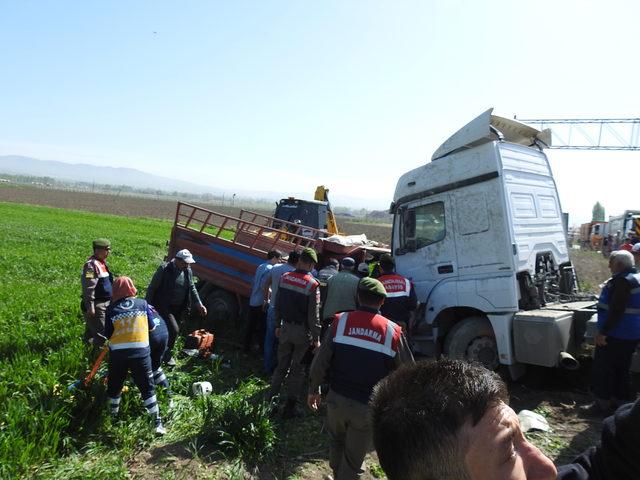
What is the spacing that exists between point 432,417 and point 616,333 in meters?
5.13

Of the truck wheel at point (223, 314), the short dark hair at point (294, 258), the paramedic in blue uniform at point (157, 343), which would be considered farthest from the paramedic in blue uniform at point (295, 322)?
the truck wheel at point (223, 314)

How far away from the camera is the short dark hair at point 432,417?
114cm

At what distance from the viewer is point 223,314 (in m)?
8.60

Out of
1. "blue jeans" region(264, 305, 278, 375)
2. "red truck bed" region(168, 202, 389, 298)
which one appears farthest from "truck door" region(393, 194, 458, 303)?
"blue jeans" region(264, 305, 278, 375)

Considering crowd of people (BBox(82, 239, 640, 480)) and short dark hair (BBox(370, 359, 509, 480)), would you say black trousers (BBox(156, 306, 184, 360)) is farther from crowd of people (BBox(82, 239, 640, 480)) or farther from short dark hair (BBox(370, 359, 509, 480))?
short dark hair (BBox(370, 359, 509, 480))

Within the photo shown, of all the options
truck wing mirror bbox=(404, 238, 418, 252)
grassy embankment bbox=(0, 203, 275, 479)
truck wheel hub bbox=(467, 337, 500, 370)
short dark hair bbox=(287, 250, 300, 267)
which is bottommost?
grassy embankment bbox=(0, 203, 275, 479)

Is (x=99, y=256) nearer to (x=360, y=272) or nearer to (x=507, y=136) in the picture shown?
(x=360, y=272)

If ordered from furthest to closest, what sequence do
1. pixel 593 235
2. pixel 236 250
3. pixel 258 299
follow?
pixel 593 235 < pixel 236 250 < pixel 258 299

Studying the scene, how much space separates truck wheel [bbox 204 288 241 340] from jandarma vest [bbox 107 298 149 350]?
359 centimetres

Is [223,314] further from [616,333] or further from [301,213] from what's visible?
[616,333]

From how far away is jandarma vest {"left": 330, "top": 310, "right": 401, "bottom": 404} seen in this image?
11.8 feet

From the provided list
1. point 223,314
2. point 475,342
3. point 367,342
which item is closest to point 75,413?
point 367,342

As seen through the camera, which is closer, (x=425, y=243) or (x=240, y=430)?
(x=240, y=430)

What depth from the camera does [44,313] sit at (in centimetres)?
818
